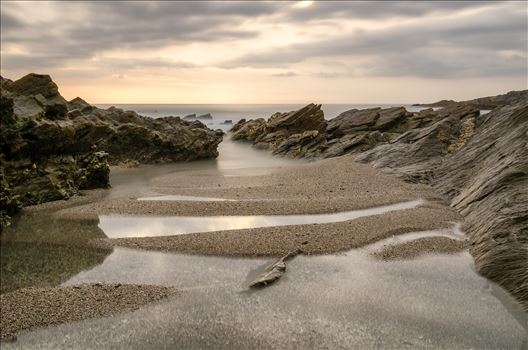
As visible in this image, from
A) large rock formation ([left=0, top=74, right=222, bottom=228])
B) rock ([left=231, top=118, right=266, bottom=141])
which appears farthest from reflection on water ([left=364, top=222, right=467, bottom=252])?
rock ([left=231, top=118, right=266, bottom=141])

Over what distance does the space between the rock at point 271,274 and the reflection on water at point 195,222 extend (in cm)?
409

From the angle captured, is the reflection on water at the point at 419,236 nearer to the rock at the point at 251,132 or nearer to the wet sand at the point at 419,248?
the wet sand at the point at 419,248

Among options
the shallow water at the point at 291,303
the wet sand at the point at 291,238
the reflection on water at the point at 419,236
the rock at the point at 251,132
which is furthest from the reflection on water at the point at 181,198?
the rock at the point at 251,132

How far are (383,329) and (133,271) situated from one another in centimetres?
698

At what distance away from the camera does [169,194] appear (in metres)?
22.8

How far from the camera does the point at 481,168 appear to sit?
1939cm

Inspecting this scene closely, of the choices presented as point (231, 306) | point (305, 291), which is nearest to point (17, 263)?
point (231, 306)

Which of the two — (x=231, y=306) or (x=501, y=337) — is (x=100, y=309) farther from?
(x=501, y=337)

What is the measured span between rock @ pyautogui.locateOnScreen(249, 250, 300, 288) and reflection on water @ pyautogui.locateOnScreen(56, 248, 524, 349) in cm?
20

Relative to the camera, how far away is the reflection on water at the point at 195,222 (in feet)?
52.0

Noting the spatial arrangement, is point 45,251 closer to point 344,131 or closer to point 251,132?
point 344,131

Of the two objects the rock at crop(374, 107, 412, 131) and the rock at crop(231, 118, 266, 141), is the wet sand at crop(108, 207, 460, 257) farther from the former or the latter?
the rock at crop(231, 118, 266, 141)

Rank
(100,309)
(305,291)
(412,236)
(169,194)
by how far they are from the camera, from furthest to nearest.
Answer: (169,194), (412,236), (305,291), (100,309)

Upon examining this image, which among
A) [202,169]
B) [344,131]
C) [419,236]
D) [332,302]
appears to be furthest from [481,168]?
[344,131]
